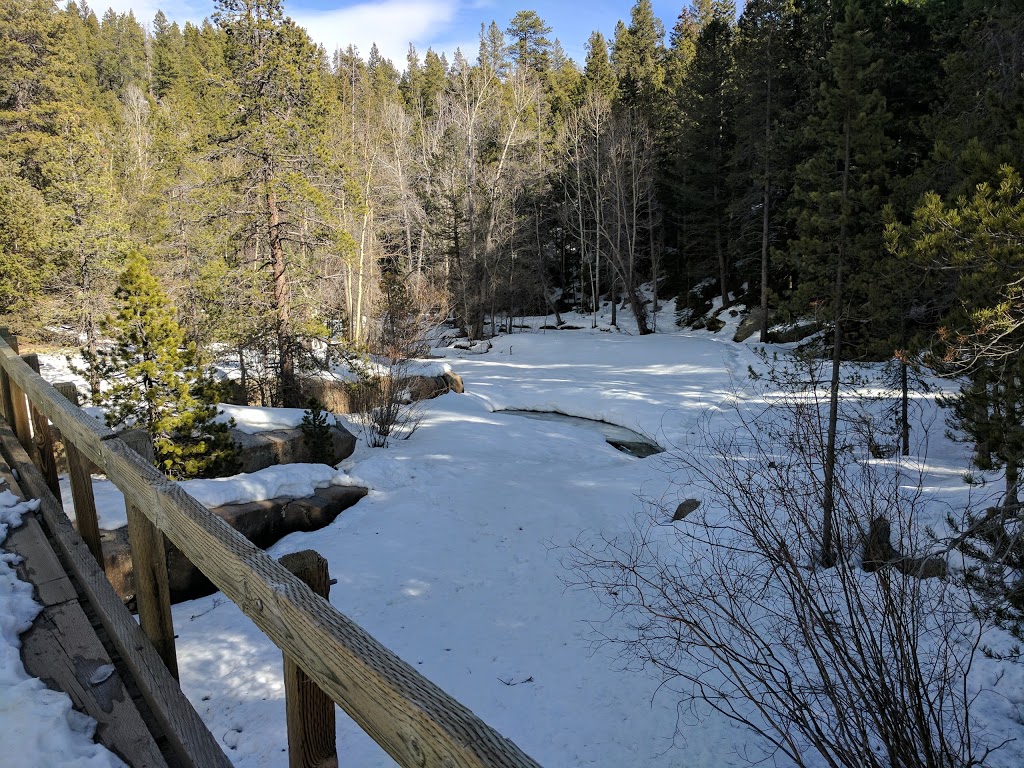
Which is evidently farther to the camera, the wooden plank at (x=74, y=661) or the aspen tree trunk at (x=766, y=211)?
the aspen tree trunk at (x=766, y=211)

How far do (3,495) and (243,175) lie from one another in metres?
11.4

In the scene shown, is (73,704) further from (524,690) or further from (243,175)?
(243,175)

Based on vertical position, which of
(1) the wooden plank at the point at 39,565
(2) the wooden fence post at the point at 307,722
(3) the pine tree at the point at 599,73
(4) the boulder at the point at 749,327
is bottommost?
(1) the wooden plank at the point at 39,565

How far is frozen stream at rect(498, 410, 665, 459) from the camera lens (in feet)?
51.0

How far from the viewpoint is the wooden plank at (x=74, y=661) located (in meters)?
1.90

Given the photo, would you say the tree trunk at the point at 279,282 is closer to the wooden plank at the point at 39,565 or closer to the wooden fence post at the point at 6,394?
the wooden fence post at the point at 6,394

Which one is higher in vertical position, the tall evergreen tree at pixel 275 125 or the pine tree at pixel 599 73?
the pine tree at pixel 599 73

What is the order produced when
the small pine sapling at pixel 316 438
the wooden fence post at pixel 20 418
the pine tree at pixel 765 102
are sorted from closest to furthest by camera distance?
the wooden fence post at pixel 20 418, the small pine sapling at pixel 316 438, the pine tree at pixel 765 102

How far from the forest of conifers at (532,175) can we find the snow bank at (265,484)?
15.7ft

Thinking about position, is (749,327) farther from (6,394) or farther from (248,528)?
(6,394)

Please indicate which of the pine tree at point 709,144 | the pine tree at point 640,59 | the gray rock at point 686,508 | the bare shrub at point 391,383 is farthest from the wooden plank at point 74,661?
the pine tree at point 640,59

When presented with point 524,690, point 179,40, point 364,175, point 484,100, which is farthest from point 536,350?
point 179,40

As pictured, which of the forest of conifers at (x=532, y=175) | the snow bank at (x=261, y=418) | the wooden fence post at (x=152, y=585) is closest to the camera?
the wooden fence post at (x=152, y=585)

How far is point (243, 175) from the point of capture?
44.0ft
